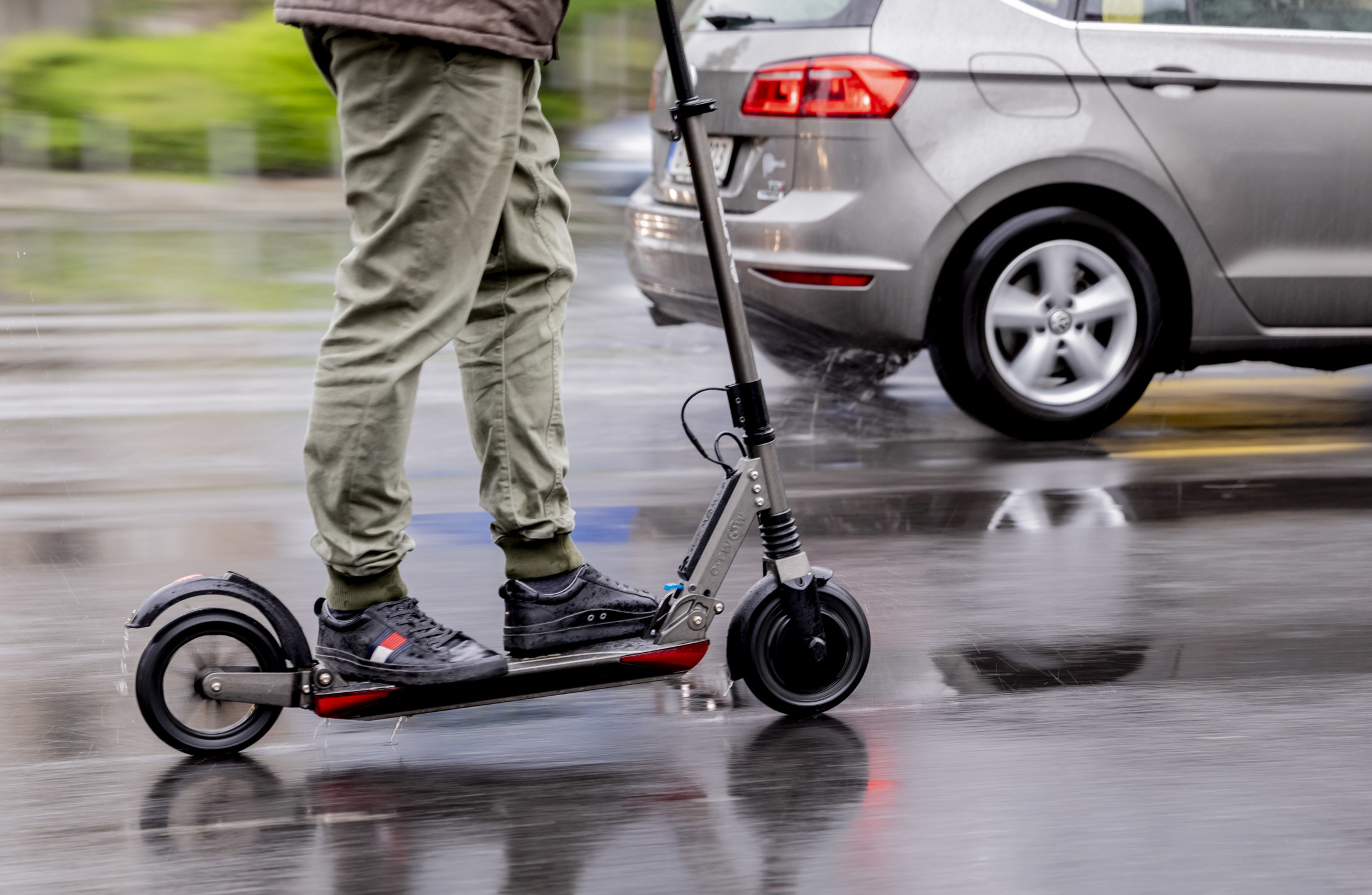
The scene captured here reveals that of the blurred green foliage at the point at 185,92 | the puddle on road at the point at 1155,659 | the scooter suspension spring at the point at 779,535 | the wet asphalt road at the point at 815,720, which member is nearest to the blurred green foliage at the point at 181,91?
the blurred green foliage at the point at 185,92

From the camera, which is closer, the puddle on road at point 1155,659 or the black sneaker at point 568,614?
the black sneaker at point 568,614

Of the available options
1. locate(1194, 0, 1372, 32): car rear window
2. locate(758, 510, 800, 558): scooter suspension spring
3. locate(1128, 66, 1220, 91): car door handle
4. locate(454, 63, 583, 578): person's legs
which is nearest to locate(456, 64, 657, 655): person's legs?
locate(454, 63, 583, 578): person's legs

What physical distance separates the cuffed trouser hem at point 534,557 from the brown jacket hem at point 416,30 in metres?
0.88

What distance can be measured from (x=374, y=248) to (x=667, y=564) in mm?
1723

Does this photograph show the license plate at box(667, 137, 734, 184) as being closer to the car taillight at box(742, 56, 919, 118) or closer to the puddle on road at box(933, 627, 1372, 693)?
the car taillight at box(742, 56, 919, 118)

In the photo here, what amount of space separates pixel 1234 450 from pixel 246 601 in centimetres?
384

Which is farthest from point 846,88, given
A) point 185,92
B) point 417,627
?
point 185,92

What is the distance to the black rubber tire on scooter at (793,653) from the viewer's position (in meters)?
3.30

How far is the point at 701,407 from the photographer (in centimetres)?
677

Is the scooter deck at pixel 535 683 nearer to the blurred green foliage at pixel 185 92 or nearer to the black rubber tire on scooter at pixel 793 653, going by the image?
the black rubber tire on scooter at pixel 793 653

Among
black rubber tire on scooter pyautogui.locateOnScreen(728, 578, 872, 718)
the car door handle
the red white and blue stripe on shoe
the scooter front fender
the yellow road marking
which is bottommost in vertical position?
the yellow road marking

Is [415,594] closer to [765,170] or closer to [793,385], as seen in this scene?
[765,170]

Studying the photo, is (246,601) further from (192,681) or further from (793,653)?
(793,653)

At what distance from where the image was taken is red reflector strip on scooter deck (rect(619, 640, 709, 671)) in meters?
3.27
